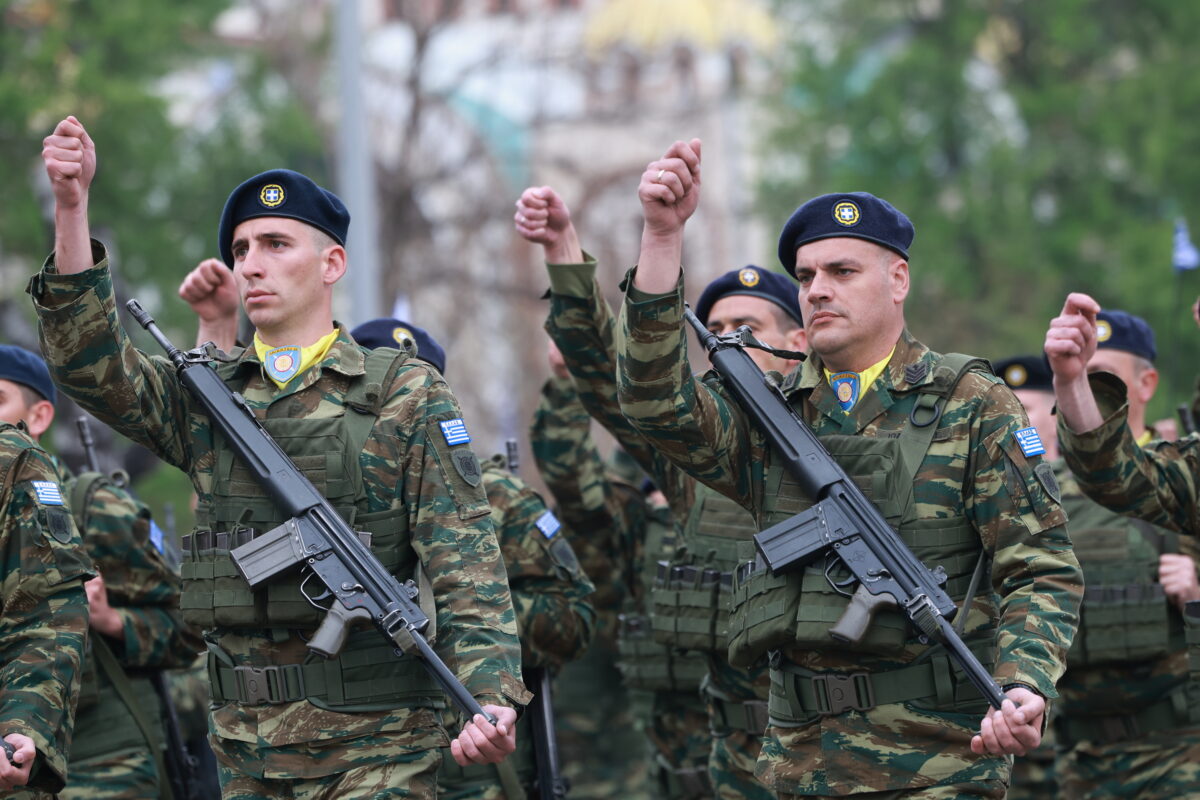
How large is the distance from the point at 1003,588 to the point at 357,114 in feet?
35.8

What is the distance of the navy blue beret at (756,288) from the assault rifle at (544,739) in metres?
1.69

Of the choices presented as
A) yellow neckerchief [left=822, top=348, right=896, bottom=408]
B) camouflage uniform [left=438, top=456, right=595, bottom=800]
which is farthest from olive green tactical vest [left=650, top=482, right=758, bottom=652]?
yellow neckerchief [left=822, top=348, right=896, bottom=408]

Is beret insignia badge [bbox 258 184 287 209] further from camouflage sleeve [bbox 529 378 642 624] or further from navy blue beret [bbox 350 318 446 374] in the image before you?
camouflage sleeve [bbox 529 378 642 624]

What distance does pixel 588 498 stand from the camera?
28.6 feet

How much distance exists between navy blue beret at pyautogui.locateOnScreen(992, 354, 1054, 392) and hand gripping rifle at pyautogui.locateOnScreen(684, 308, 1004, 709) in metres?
3.20

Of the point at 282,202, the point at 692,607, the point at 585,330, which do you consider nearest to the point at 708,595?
the point at 692,607

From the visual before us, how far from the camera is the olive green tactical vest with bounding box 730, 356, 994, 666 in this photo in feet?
17.7

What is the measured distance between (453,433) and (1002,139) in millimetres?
19214

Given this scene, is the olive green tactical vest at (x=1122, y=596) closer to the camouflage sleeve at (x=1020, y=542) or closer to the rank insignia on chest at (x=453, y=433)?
the camouflage sleeve at (x=1020, y=542)

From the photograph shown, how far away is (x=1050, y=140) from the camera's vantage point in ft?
78.2

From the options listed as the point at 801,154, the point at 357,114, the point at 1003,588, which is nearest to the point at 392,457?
the point at 1003,588

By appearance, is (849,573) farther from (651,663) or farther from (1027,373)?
(1027,373)

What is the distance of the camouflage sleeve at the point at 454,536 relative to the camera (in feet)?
17.9

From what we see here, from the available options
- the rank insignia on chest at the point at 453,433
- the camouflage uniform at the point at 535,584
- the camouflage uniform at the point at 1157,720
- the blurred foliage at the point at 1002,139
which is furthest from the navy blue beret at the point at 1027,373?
the blurred foliage at the point at 1002,139
